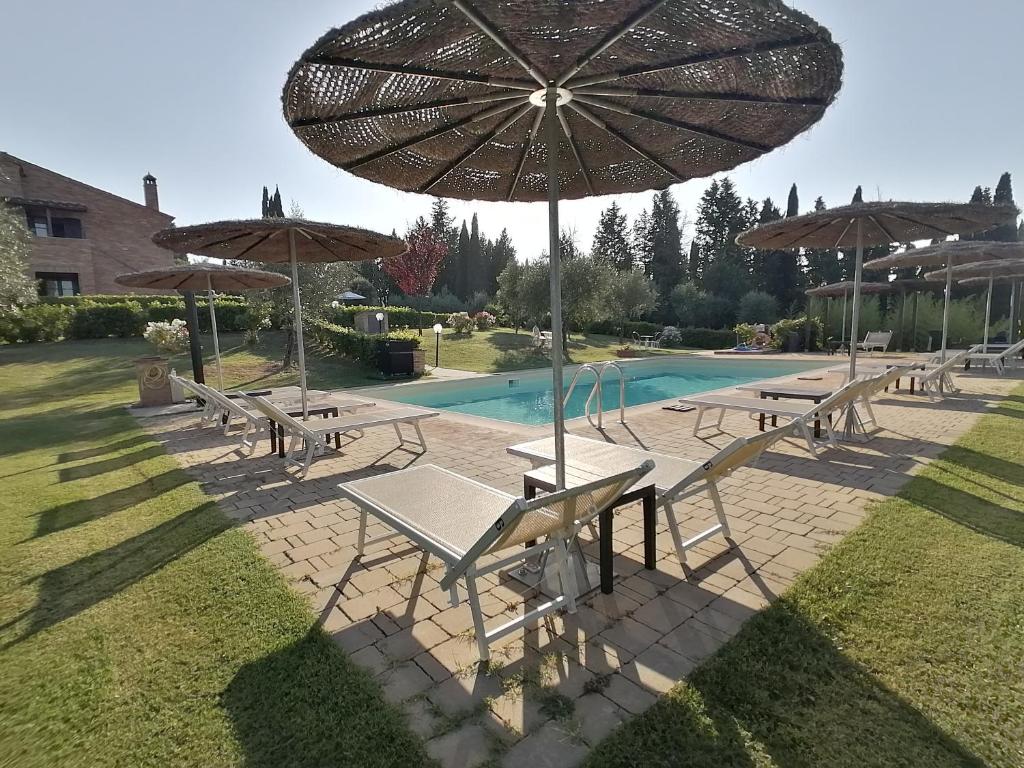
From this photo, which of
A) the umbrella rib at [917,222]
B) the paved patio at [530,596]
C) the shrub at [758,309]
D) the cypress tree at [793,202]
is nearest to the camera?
the paved patio at [530,596]

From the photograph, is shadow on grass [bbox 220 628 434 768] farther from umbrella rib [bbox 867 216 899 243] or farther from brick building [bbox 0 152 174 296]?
brick building [bbox 0 152 174 296]

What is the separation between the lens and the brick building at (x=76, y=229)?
2455cm

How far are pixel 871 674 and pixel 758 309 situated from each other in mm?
32982

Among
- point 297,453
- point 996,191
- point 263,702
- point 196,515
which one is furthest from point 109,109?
Result: point 996,191

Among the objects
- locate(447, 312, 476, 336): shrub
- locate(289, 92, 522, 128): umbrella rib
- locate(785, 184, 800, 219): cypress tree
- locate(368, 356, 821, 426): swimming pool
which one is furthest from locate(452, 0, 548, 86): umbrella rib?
locate(785, 184, 800, 219): cypress tree

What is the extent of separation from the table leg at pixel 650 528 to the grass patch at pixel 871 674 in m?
0.71

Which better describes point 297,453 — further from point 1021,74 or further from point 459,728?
point 1021,74

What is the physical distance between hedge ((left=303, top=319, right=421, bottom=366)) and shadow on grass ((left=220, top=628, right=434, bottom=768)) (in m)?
13.0

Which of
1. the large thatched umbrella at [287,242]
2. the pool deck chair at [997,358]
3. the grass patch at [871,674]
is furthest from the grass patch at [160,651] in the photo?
the pool deck chair at [997,358]

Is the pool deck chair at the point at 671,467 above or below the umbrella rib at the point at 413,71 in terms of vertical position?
below

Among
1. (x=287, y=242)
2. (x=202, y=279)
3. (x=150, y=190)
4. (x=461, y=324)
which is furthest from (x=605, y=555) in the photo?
(x=150, y=190)

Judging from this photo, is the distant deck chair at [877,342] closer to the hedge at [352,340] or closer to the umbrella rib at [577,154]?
the hedge at [352,340]

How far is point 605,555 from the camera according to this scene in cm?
292

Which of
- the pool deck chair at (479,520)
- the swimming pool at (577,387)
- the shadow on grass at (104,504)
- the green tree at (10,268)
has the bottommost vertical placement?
the swimming pool at (577,387)
